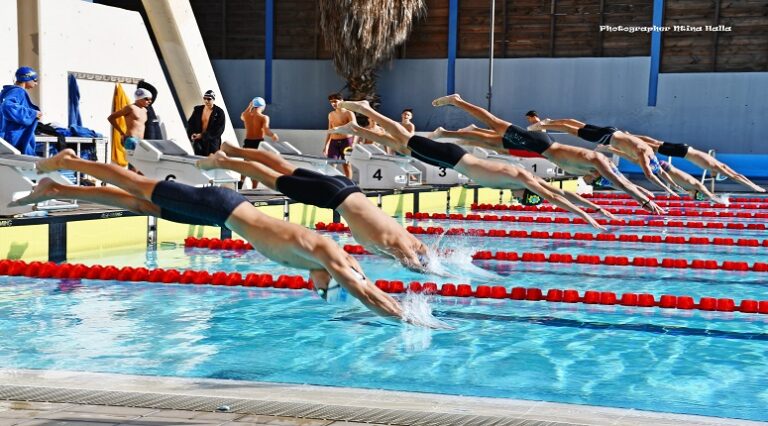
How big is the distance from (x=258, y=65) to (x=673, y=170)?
53.2 ft

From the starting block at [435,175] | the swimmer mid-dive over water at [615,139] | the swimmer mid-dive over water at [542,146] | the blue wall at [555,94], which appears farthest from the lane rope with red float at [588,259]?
the blue wall at [555,94]

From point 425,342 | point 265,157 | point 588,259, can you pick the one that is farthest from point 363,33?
point 425,342

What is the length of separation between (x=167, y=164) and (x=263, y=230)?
22.1 ft

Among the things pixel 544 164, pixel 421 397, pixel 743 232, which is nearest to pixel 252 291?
pixel 421 397

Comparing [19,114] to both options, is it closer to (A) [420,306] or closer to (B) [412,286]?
(B) [412,286]

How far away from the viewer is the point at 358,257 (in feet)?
32.8

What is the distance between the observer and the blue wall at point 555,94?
23250 millimetres

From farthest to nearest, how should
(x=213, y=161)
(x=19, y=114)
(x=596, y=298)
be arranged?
(x=19, y=114) < (x=596, y=298) < (x=213, y=161)

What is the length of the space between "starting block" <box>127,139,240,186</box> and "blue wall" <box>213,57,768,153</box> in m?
14.4

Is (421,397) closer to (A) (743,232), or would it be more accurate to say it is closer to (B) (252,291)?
(B) (252,291)

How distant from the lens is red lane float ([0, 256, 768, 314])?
714 centimetres

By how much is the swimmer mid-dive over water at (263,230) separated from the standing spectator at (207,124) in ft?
24.5

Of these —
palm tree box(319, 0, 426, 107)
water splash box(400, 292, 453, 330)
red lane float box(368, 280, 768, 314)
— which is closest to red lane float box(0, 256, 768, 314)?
red lane float box(368, 280, 768, 314)

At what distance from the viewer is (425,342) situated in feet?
20.4
